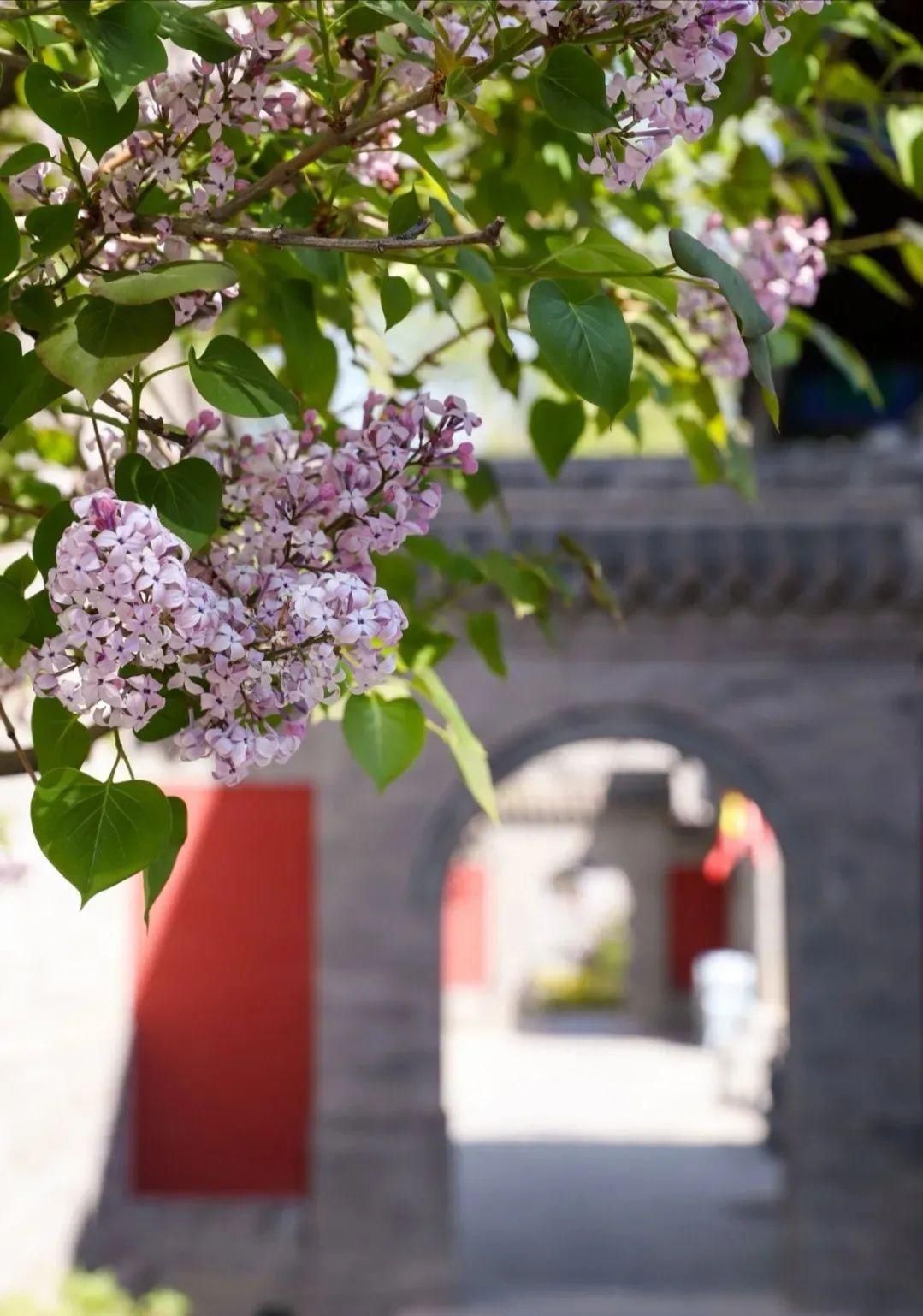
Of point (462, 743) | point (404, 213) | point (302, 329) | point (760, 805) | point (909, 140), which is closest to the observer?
point (404, 213)

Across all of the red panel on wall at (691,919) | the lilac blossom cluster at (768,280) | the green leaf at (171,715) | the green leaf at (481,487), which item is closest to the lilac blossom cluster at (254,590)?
the green leaf at (171,715)

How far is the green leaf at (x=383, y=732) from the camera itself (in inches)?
59.1

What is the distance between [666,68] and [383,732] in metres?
0.62

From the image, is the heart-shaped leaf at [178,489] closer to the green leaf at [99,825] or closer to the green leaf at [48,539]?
the green leaf at [48,539]

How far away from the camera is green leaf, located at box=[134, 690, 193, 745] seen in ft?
4.15

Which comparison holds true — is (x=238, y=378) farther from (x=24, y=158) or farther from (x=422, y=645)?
(x=422, y=645)

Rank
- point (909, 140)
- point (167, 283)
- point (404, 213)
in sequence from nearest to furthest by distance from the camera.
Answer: point (167, 283) < point (404, 213) < point (909, 140)

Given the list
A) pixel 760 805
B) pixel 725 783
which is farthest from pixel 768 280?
pixel 725 783

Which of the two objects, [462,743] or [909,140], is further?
[909,140]

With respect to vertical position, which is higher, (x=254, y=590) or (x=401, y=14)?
(x=401, y=14)

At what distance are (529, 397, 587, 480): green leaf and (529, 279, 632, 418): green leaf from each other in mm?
563

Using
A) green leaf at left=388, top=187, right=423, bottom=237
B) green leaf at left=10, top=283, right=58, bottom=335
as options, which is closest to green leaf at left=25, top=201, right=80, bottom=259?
green leaf at left=10, top=283, right=58, bottom=335

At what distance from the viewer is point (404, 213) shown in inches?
52.3

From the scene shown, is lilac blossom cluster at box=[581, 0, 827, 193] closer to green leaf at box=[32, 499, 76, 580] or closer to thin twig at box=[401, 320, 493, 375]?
thin twig at box=[401, 320, 493, 375]
